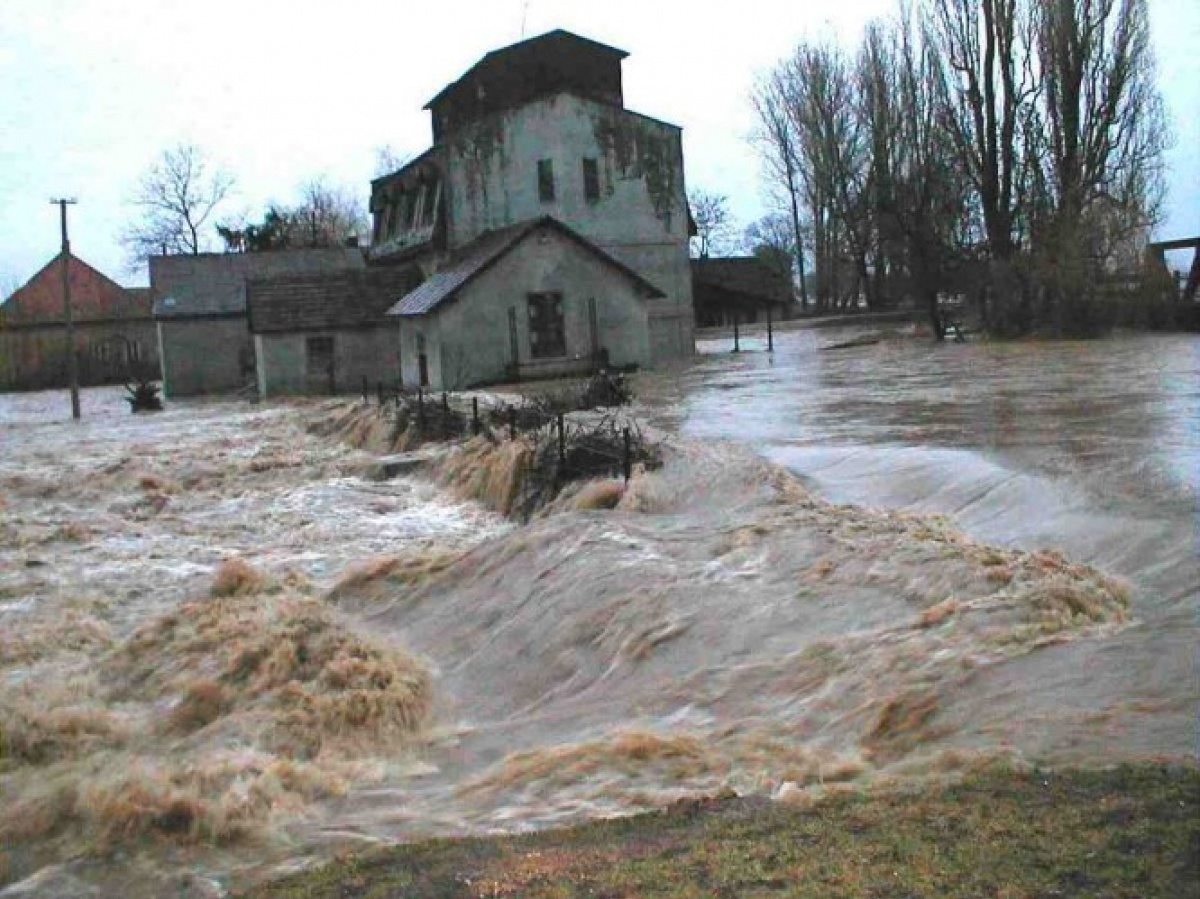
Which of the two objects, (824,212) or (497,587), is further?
(824,212)

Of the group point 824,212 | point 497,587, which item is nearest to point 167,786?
point 497,587

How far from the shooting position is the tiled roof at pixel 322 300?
40.5m

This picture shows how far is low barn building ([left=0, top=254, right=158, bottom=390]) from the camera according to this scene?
203 ft

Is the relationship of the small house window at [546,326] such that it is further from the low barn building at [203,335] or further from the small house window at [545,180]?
the low barn building at [203,335]

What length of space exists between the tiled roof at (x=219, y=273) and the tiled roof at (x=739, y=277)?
68.8ft

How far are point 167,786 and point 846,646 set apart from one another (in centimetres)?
411

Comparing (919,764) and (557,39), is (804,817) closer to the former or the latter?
(919,764)

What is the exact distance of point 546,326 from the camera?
36906 mm

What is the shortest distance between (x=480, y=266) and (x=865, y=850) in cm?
3163

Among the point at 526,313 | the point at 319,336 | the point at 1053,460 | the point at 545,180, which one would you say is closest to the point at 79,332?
Answer: the point at 319,336

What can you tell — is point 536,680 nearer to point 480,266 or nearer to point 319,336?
point 480,266

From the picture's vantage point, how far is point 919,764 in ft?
19.9

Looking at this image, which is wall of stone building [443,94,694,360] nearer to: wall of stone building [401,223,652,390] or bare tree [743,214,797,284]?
wall of stone building [401,223,652,390]

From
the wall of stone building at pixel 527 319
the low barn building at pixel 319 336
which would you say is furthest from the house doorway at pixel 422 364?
the low barn building at pixel 319 336
